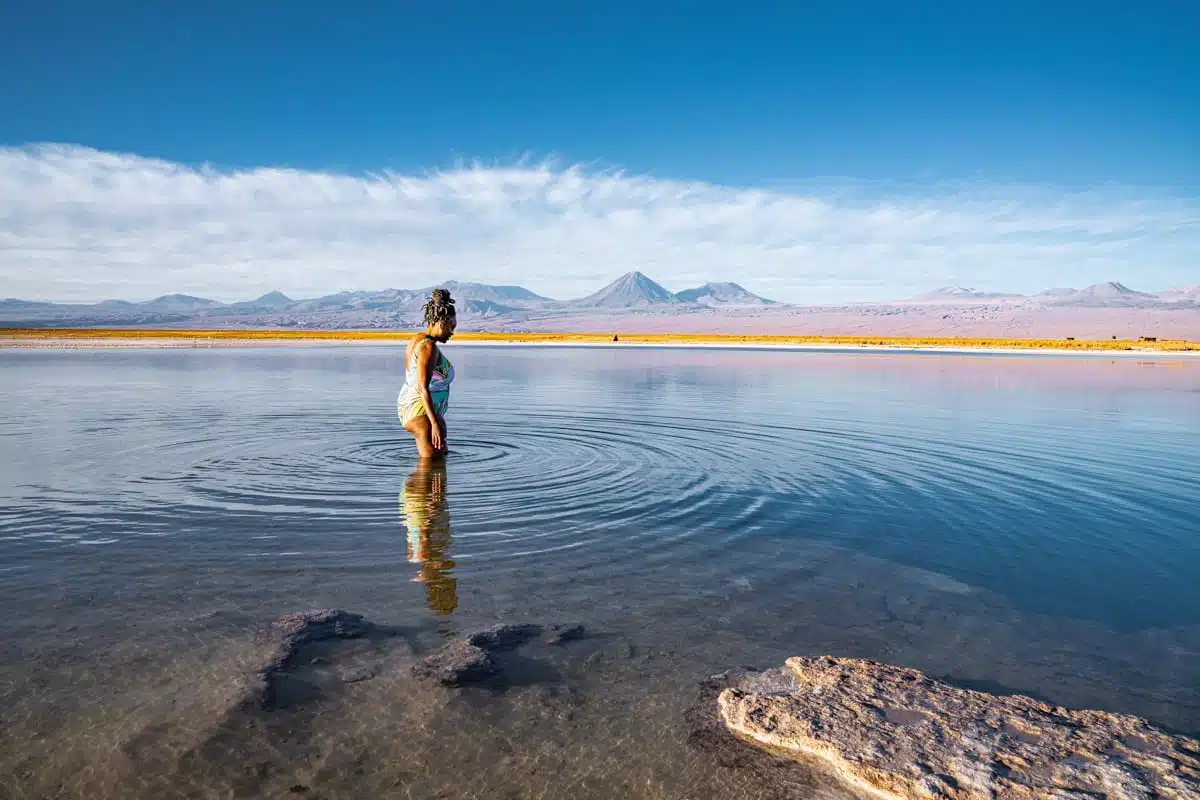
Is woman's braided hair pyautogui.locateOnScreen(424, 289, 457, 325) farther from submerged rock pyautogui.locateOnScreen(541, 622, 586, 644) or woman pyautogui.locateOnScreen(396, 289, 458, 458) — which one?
submerged rock pyautogui.locateOnScreen(541, 622, 586, 644)

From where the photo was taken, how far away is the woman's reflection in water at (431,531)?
6.68 m

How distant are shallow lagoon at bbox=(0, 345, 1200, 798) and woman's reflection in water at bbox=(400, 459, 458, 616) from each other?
5cm

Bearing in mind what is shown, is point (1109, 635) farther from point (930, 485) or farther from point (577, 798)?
point (930, 485)

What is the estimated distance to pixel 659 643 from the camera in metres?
5.81

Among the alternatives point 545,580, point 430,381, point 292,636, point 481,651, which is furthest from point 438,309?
point 481,651

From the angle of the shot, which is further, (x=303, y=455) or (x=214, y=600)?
(x=303, y=455)

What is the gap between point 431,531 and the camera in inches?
336

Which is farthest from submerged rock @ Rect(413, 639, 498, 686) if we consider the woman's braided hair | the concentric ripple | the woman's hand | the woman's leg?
the woman's braided hair

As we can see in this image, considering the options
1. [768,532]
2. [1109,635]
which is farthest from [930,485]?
[1109,635]

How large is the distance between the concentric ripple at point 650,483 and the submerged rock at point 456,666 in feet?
4.99

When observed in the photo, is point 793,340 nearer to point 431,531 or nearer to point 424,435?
point 424,435

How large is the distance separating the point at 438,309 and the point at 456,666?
7422 millimetres

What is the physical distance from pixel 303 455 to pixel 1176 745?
11.7 metres

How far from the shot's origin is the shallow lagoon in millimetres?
4441
